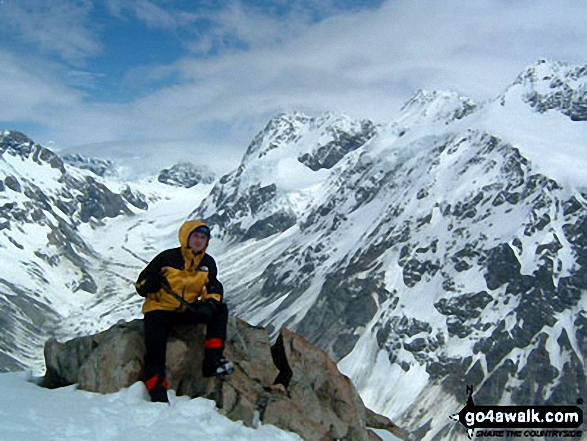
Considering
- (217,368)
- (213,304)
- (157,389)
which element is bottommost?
(157,389)

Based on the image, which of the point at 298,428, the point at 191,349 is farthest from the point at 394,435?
the point at 191,349

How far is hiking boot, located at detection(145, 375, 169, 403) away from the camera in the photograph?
2180cm

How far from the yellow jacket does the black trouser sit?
0.29m

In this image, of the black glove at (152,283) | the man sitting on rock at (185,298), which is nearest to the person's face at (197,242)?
the man sitting on rock at (185,298)

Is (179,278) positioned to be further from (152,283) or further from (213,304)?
(213,304)

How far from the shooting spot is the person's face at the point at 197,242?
23.9 metres

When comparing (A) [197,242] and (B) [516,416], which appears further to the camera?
(B) [516,416]

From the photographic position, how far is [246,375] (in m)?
25.0

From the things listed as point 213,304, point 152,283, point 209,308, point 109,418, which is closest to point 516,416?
point 213,304

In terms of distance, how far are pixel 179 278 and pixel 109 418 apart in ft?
18.0

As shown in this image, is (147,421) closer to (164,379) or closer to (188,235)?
(164,379)

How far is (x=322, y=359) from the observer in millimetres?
27422

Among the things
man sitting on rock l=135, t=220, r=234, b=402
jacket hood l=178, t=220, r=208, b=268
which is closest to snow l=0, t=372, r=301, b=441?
man sitting on rock l=135, t=220, r=234, b=402

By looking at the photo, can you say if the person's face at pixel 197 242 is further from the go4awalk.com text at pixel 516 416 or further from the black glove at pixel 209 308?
the go4awalk.com text at pixel 516 416
